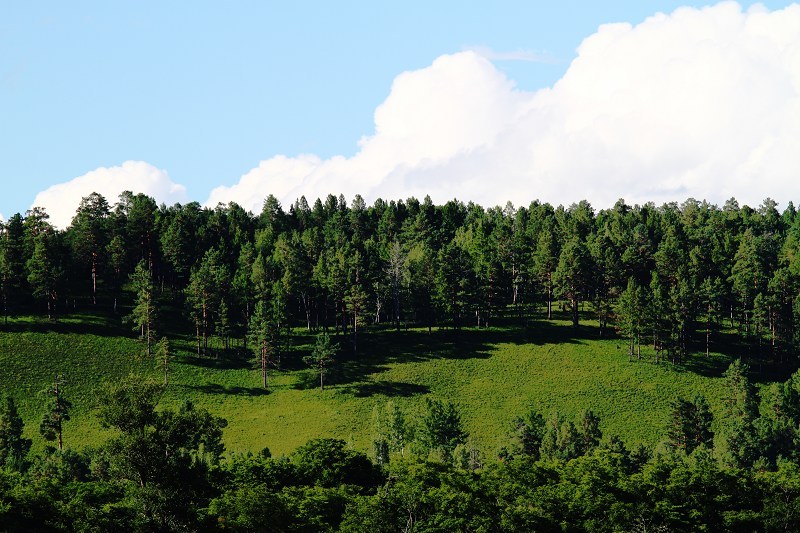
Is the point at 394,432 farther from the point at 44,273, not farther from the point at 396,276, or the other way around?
the point at 44,273

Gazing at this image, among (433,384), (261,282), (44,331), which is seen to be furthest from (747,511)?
(44,331)

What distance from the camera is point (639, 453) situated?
332 ft

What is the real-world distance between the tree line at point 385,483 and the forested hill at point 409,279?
122 feet

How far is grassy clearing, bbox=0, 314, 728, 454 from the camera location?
120438 mm

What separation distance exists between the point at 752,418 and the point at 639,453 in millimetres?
25305

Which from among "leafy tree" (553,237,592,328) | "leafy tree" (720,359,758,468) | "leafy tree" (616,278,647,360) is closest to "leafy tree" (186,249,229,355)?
"leafy tree" (553,237,592,328)

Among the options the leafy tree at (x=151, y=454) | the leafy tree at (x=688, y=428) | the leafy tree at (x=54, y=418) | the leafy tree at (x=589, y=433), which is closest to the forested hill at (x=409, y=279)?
the leafy tree at (x=688, y=428)

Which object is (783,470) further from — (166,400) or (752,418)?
(166,400)

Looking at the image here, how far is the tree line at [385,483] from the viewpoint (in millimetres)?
56688

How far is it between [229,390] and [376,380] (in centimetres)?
2137

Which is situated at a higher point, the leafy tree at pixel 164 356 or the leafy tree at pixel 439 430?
the leafy tree at pixel 164 356

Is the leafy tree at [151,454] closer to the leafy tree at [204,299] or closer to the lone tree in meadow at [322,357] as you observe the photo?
the lone tree in meadow at [322,357]

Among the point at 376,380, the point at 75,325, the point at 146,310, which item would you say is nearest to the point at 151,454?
the point at 376,380

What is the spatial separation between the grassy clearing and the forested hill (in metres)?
5.23
